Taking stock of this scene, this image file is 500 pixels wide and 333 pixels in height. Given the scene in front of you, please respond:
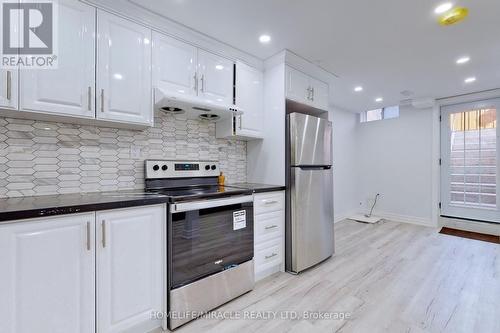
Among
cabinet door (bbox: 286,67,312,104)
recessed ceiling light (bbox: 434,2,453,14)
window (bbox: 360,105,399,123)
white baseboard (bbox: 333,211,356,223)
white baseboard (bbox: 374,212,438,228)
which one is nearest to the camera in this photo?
recessed ceiling light (bbox: 434,2,453,14)

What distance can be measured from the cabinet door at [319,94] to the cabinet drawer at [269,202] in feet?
4.33

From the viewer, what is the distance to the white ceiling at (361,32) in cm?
179

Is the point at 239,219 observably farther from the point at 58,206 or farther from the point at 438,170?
the point at 438,170

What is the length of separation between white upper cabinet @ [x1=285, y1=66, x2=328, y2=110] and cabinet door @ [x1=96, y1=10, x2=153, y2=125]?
1471 millimetres

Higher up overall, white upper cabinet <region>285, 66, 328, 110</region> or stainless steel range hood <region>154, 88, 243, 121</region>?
white upper cabinet <region>285, 66, 328, 110</region>

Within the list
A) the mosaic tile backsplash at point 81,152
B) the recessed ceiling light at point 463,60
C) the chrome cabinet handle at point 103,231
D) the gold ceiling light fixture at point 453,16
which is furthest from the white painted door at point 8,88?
the recessed ceiling light at point 463,60

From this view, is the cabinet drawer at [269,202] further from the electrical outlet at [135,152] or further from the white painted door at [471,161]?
the white painted door at [471,161]

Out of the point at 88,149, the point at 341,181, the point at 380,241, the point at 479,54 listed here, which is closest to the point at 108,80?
the point at 88,149

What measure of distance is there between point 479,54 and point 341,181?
2817mm

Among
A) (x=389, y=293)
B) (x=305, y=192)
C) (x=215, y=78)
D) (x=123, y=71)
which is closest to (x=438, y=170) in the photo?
(x=389, y=293)

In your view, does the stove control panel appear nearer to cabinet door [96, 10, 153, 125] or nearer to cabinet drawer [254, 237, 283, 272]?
cabinet door [96, 10, 153, 125]

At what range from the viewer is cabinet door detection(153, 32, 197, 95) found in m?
1.93

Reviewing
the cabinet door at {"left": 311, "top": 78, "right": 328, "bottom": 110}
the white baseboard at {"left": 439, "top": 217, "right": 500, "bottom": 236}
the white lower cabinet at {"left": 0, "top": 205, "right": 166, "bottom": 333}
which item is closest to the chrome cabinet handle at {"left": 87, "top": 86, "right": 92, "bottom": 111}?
the white lower cabinet at {"left": 0, "top": 205, "right": 166, "bottom": 333}

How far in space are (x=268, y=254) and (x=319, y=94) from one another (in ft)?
6.93
